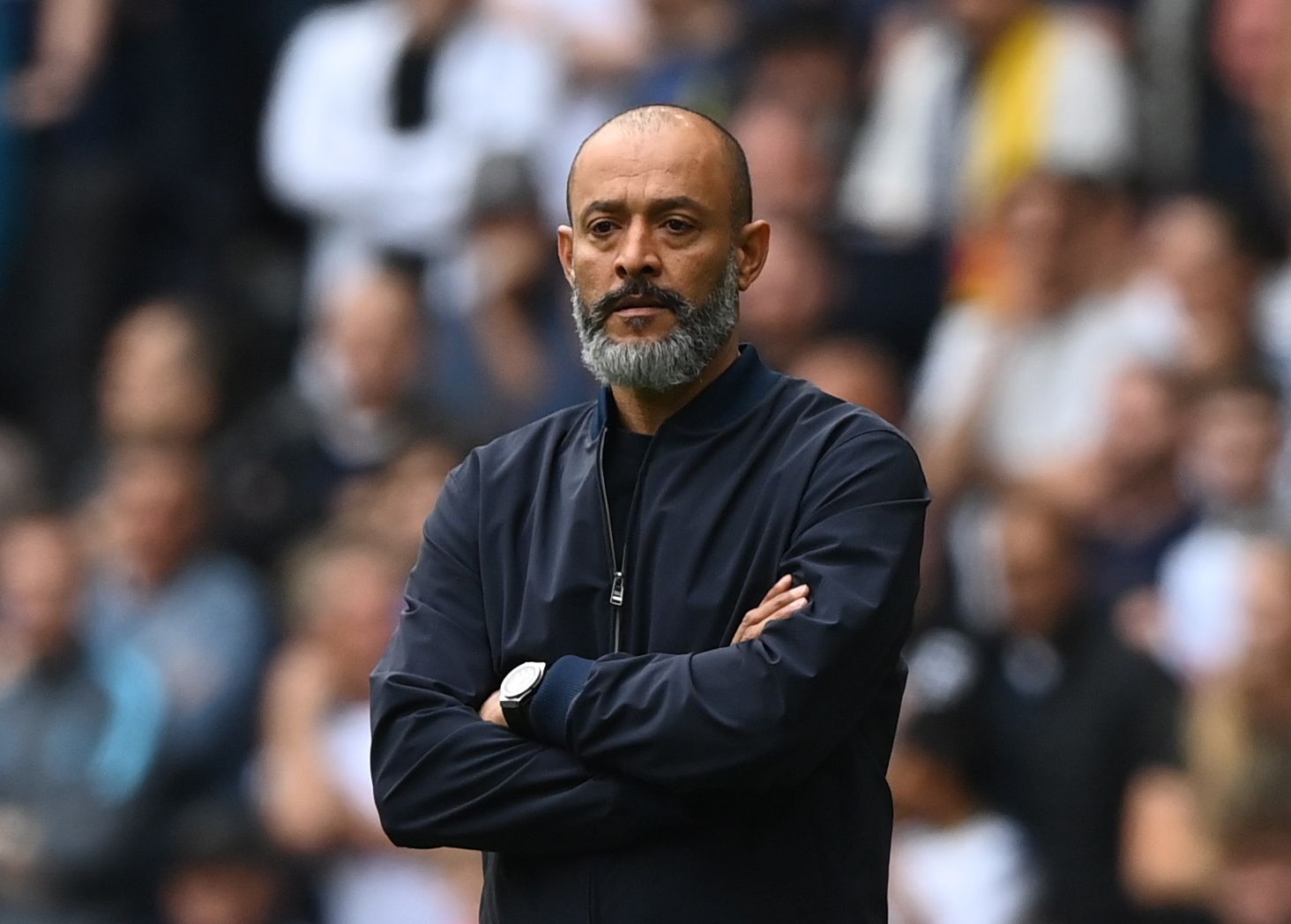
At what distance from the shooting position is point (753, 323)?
22.2ft

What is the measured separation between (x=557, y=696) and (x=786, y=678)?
287 mm

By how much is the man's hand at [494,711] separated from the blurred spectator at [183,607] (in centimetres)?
486

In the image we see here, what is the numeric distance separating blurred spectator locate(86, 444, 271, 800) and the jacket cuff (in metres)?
4.98

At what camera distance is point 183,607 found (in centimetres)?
763

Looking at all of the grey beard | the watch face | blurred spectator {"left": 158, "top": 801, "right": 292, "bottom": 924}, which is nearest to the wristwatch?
the watch face

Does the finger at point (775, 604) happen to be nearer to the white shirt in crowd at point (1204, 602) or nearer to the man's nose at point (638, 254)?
the man's nose at point (638, 254)

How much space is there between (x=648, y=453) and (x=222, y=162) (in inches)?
241

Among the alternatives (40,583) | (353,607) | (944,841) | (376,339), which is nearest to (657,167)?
(944,841)

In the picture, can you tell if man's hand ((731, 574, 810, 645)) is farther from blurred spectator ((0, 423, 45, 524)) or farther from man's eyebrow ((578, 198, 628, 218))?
blurred spectator ((0, 423, 45, 524))

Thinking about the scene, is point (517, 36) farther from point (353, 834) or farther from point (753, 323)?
point (353, 834)

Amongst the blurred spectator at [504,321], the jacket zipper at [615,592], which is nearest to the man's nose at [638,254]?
the jacket zipper at [615,592]

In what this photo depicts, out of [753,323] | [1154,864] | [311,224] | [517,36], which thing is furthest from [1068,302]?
[311,224]

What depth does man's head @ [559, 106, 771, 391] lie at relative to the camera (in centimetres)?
274

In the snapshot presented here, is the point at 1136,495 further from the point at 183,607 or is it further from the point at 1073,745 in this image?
the point at 183,607
